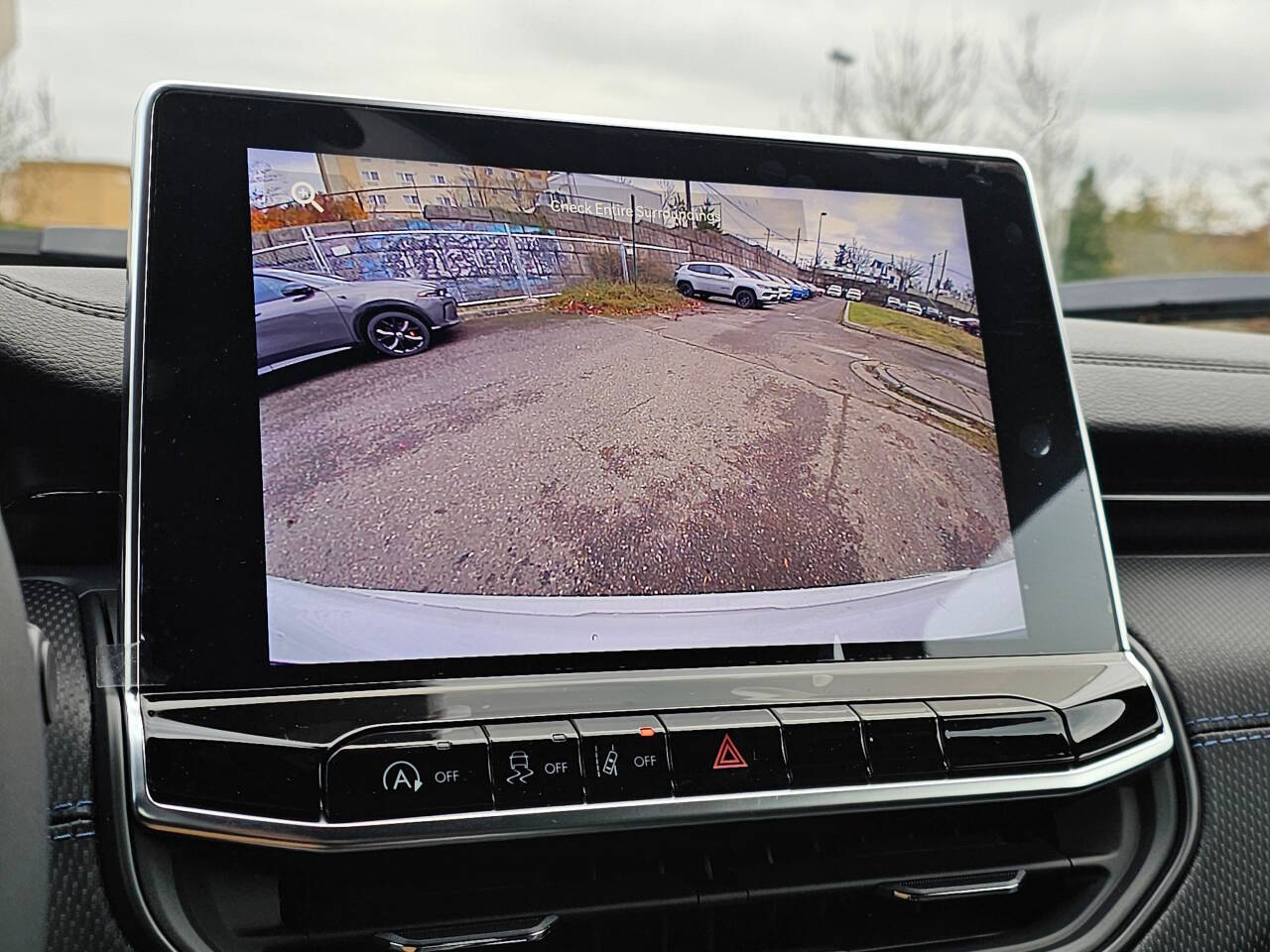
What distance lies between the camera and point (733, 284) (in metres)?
1.12

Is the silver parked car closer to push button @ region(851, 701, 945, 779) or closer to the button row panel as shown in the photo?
the button row panel

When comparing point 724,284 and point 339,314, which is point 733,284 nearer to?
point 724,284

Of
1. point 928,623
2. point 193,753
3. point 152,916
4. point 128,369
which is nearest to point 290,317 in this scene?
point 128,369

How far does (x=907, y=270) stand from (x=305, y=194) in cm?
60

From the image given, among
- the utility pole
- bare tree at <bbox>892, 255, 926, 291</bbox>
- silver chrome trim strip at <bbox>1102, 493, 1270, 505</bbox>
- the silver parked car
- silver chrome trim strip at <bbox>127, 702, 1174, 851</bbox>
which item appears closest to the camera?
silver chrome trim strip at <bbox>127, 702, 1174, 851</bbox>

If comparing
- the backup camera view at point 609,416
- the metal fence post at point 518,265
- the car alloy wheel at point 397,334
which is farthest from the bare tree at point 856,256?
the car alloy wheel at point 397,334

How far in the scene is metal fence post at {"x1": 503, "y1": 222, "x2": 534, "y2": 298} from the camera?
1.05 metres

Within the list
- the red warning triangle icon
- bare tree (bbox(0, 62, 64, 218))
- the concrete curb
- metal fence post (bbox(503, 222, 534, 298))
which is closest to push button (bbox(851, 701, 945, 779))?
the red warning triangle icon

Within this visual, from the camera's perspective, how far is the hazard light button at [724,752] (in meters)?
0.96

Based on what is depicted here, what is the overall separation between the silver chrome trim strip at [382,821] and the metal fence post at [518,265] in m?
0.11

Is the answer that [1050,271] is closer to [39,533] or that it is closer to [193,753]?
[193,753]

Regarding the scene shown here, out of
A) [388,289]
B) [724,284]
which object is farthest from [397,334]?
[724,284]

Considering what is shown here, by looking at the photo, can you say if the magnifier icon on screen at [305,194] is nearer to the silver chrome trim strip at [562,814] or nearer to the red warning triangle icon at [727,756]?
the silver chrome trim strip at [562,814]

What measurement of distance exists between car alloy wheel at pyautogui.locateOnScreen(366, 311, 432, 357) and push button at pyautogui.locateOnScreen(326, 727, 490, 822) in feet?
1.09
